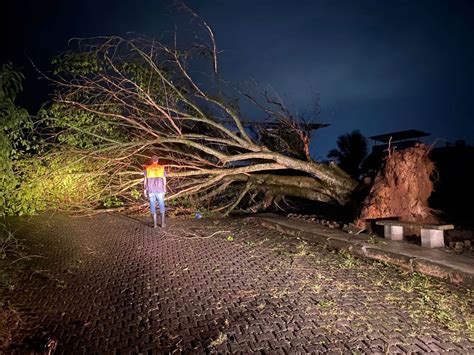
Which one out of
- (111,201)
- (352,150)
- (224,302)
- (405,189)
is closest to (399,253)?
(405,189)

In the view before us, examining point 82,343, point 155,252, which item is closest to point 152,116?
point 155,252

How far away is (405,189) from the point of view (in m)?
7.80

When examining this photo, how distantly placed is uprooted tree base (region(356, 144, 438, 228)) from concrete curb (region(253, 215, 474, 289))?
3.60 ft

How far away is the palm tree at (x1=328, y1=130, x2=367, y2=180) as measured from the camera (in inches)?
739

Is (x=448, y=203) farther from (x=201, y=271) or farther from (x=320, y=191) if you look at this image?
(x=201, y=271)

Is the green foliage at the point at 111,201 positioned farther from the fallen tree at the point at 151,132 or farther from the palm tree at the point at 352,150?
the palm tree at the point at 352,150

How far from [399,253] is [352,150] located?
550 inches

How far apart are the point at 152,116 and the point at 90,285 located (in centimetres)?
554

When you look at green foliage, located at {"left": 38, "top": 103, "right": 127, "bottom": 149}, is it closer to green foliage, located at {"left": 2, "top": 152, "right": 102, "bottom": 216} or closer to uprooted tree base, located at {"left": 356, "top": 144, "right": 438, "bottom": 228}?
green foliage, located at {"left": 2, "top": 152, "right": 102, "bottom": 216}

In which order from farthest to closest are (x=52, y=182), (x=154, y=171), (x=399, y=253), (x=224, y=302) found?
(x=52, y=182), (x=154, y=171), (x=399, y=253), (x=224, y=302)

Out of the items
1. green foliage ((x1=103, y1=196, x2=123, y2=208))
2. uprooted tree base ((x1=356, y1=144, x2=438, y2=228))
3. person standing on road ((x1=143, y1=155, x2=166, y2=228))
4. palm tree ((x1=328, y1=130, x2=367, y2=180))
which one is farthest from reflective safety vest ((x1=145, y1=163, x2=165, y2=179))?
palm tree ((x1=328, y1=130, x2=367, y2=180))

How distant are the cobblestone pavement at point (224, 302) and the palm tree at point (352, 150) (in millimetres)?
12900

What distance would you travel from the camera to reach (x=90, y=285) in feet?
16.3

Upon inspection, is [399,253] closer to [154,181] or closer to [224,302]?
[224,302]
